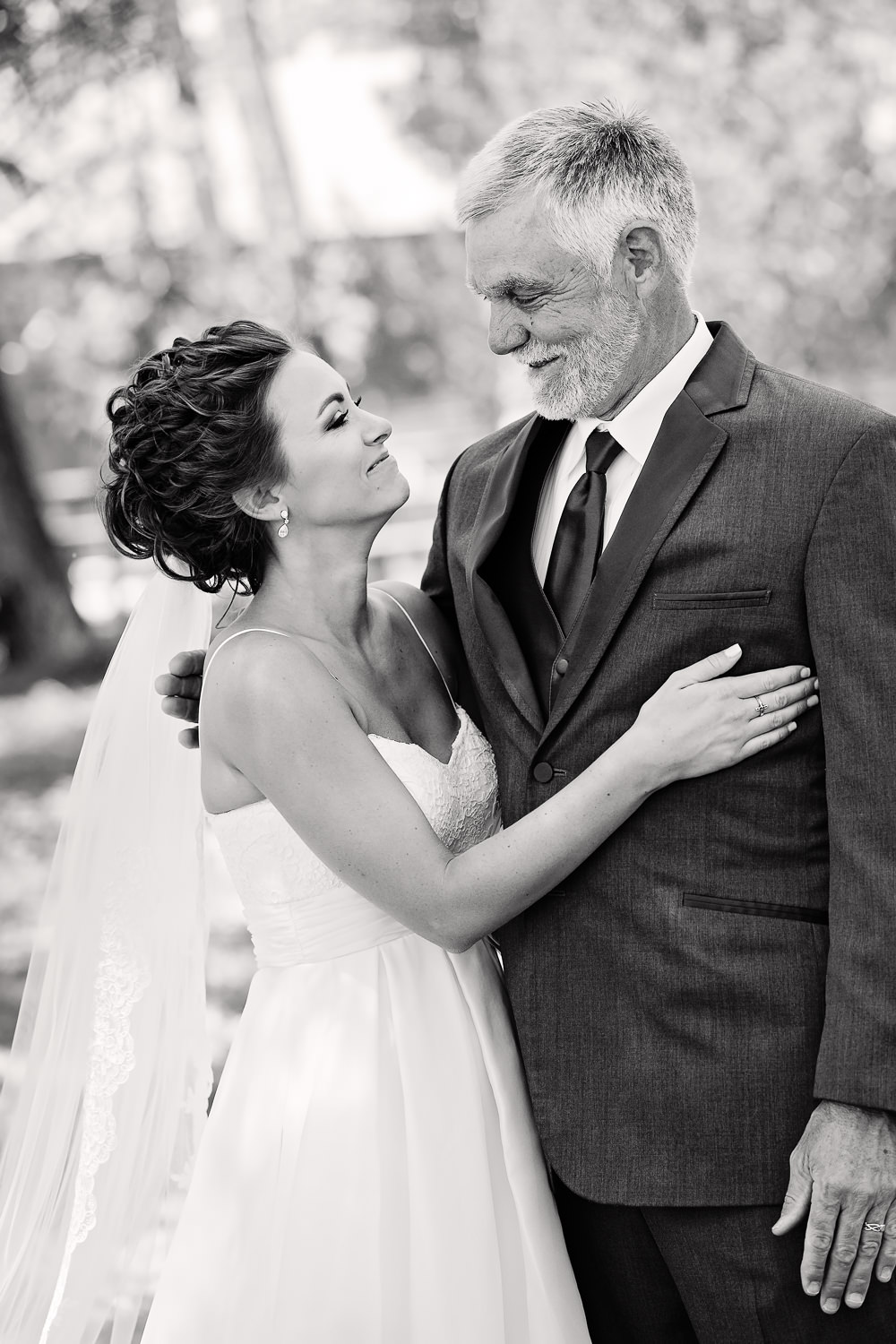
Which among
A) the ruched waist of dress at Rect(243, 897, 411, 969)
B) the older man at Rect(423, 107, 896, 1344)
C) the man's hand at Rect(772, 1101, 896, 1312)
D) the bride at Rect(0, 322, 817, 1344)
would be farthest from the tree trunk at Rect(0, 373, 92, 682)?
the man's hand at Rect(772, 1101, 896, 1312)

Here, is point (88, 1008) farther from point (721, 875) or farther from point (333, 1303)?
point (721, 875)

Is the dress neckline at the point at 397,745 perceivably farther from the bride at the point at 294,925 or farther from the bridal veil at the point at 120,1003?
the bridal veil at the point at 120,1003

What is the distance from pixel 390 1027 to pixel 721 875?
2.31 feet

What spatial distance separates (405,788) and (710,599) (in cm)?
62

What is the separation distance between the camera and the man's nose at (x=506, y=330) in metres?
2.19

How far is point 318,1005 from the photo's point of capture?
7.92 ft

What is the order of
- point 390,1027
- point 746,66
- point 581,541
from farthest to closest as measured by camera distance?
point 746,66 → point 390,1027 → point 581,541

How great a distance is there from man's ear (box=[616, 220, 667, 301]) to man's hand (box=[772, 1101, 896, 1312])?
1.29m

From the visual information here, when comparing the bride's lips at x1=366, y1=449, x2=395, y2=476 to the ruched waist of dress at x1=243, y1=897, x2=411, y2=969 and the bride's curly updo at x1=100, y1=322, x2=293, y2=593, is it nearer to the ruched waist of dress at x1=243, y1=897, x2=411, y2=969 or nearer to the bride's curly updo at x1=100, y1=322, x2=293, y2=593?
the bride's curly updo at x1=100, y1=322, x2=293, y2=593

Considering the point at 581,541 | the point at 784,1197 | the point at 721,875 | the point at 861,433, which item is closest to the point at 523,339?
the point at 581,541

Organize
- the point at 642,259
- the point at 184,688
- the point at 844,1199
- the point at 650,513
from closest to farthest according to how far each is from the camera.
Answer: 1. the point at 844,1199
2. the point at 650,513
3. the point at 642,259
4. the point at 184,688

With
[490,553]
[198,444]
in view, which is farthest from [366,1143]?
[198,444]

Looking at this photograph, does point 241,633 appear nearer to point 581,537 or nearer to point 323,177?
point 581,537

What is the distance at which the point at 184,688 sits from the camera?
2.62m
